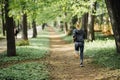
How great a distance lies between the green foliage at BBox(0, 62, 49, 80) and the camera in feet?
39.1

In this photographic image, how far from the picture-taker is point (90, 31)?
1146 inches

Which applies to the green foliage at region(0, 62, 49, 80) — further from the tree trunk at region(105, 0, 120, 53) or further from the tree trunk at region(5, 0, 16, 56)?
the tree trunk at region(5, 0, 16, 56)

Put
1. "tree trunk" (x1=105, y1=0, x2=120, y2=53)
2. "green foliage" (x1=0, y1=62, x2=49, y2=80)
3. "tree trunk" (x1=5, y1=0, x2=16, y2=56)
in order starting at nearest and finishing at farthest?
1. "green foliage" (x1=0, y1=62, x2=49, y2=80)
2. "tree trunk" (x1=105, y1=0, x2=120, y2=53)
3. "tree trunk" (x1=5, y1=0, x2=16, y2=56)

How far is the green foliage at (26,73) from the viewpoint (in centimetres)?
1190

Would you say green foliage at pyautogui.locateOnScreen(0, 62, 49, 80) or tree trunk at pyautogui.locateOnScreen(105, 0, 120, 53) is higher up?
tree trunk at pyautogui.locateOnScreen(105, 0, 120, 53)

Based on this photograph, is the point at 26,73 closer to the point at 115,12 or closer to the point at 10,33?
the point at 115,12

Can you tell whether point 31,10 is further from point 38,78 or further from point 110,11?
point 38,78

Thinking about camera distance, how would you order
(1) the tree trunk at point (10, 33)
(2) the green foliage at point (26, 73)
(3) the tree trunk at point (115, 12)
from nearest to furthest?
1. (2) the green foliage at point (26, 73)
2. (3) the tree trunk at point (115, 12)
3. (1) the tree trunk at point (10, 33)

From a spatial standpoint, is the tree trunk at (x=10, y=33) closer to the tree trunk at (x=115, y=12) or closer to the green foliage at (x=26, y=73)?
the green foliage at (x=26, y=73)

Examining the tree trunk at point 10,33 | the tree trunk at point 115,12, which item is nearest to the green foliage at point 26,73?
the tree trunk at point 115,12

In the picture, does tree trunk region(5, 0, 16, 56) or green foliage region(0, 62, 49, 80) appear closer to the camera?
green foliage region(0, 62, 49, 80)

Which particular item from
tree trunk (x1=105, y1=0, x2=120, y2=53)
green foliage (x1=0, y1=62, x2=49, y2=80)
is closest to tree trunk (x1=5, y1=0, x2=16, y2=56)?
green foliage (x1=0, y1=62, x2=49, y2=80)

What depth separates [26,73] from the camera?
42.6 ft

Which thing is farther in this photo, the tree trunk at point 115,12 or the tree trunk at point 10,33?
the tree trunk at point 10,33
